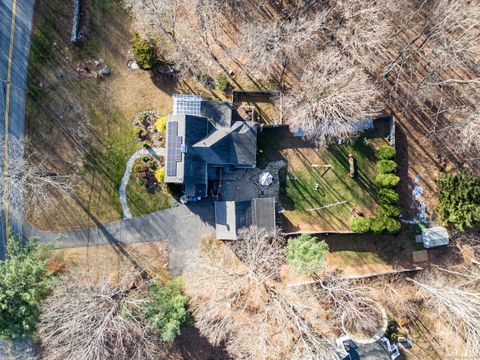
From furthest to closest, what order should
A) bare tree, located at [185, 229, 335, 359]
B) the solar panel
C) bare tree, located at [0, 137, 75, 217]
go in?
bare tree, located at [0, 137, 75, 217], the solar panel, bare tree, located at [185, 229, 335, 359]

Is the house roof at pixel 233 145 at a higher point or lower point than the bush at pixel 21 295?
higher

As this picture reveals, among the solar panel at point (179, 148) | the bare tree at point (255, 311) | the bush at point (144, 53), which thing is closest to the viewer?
the bare tree at point (255, 311)

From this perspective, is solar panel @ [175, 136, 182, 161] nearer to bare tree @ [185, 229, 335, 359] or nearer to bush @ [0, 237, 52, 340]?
bare tree @ [185, 229, 335, 359]

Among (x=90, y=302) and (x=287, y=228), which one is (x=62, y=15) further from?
(x=287, y=228)

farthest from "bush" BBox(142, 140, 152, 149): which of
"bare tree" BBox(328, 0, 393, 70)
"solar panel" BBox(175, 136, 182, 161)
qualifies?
"bare tree" BBox(328, 0, 393, 70)

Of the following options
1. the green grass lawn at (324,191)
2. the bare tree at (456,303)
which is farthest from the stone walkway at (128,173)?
the bare tree at (456,303)

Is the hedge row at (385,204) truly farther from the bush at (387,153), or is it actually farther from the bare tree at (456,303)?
the bare tree at (456,303)

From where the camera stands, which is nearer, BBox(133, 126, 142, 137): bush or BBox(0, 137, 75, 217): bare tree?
BBox(0, 137, 75, 217): bare tree
